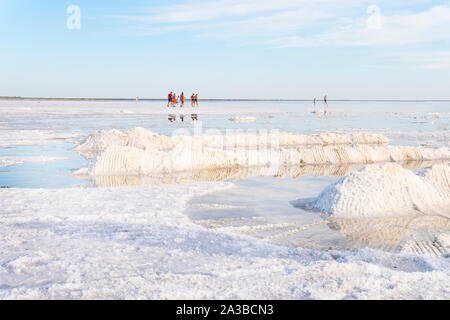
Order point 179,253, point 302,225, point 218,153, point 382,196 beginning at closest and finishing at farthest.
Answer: point 179,253 → point 302,225 → point 382,196 → point 218,153

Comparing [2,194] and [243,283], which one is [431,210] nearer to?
[243,283]

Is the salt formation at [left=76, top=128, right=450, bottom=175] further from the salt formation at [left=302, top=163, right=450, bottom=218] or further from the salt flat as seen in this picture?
the salt formation at [left=302, top=163, right=450, bottom=218]

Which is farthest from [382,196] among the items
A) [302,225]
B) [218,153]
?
[218,153]

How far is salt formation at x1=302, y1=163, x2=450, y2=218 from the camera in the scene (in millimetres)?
4297

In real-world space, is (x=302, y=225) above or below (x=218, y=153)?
below

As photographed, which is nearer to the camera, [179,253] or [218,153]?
[179,253]

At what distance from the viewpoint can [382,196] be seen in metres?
4.39

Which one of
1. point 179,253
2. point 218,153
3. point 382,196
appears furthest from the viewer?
point 218,153

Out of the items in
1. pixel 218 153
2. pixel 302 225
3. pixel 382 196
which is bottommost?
pixel 302 225

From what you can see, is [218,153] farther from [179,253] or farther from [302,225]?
[179,253]

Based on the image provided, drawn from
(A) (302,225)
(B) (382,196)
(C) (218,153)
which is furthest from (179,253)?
(C) (218,153)

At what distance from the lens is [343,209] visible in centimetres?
428

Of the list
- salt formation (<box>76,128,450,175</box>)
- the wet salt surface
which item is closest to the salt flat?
the wet salt surface
